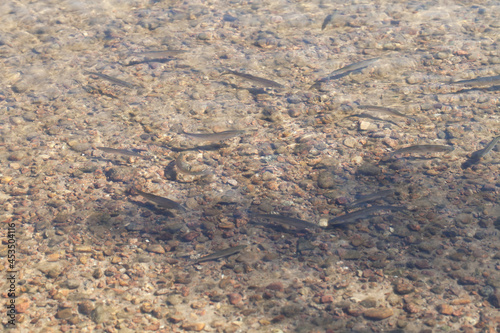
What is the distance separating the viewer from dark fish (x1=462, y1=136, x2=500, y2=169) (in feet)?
16.5

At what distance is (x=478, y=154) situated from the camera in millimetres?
5109

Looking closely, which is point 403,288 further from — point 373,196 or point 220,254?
point 220,254

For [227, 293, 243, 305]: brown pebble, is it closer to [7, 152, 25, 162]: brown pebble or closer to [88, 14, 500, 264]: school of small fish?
[88, 14, 500, 264]: school of small fish

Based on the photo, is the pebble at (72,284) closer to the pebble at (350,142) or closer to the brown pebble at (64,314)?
the brown pebble at (64,314)

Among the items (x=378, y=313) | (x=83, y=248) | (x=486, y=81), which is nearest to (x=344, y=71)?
(x=486, y=81)

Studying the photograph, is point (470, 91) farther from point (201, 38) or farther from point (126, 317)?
point (126, 317)

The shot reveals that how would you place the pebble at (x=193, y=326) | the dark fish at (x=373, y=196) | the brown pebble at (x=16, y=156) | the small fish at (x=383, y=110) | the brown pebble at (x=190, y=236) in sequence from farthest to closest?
the small fish at (x=383, y=110) < the brown pebble at (x=16, y=156) < the dark fish at (x=373, y=196) < the brown pebble at (x=190, y=236) < the pebble at (x=193, y=326)

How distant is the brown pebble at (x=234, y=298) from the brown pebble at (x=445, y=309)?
1.71 m

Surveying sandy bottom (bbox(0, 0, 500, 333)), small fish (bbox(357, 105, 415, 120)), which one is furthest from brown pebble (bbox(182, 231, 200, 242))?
small fish (bbox(357, 105, 415, 120))

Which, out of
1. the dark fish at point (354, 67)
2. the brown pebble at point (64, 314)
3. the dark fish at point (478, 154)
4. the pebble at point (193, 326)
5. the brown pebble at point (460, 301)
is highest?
the dark fish at point (354, 67)

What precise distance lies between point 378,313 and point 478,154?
2756 mm

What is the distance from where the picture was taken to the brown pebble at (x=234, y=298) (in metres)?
3.65

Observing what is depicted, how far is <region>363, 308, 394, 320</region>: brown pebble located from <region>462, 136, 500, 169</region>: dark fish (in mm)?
2372

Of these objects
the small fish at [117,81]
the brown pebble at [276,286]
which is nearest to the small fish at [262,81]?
the small fish at [117,81]
